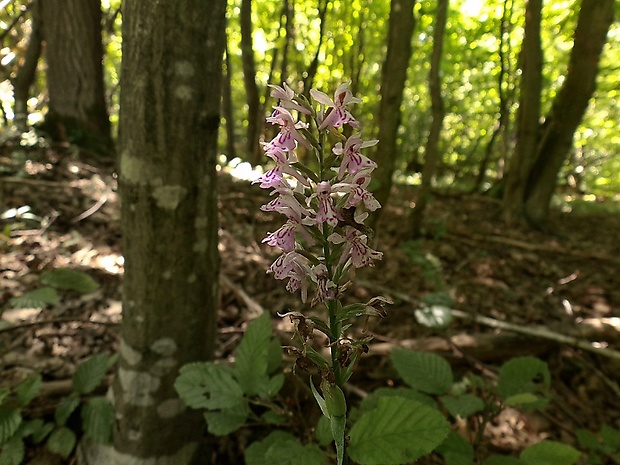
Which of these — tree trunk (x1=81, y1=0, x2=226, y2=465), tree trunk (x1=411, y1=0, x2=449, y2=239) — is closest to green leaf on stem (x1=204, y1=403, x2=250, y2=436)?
tree trunk (x1=81, y1=0, x2=226, y2=465)

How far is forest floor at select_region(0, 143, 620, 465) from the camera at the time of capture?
2.62m

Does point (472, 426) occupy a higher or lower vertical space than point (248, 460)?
lower

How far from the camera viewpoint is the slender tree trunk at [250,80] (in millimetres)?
6660

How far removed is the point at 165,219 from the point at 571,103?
21.1 ft

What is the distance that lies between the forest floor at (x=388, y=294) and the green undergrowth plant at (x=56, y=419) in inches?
4.7

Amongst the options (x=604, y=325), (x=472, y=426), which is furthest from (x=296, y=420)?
(x=604, y=325)

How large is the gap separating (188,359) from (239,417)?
344mm

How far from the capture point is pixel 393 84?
14.0 feet

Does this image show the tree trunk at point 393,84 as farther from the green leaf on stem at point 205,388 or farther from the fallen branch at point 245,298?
the green leaf on stem at point 205,388

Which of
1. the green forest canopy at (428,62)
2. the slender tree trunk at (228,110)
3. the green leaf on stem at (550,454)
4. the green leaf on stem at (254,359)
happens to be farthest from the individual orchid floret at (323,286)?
the slender tree trunk at (228,110)

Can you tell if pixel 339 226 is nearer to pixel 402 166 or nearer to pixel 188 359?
pixel 188 359

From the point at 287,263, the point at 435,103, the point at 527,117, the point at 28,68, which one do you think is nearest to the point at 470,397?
the point at 287,263

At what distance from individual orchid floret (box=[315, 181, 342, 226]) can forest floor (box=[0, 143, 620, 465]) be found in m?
1.67

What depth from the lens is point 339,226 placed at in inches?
40.9
